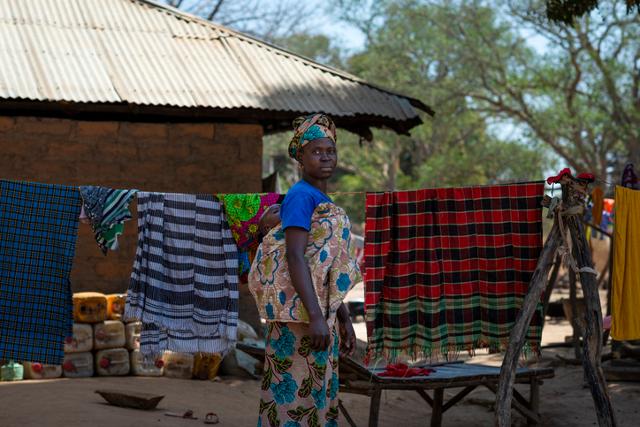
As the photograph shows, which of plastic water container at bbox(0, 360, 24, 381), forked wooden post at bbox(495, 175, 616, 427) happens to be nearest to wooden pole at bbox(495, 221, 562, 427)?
forked wooden post at bbox(495, 175, 616, 427)

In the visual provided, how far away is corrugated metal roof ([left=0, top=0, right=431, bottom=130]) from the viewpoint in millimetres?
8422

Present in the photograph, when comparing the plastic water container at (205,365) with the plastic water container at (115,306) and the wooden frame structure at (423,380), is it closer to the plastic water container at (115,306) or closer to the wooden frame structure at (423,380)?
the plastic water container at (115,306)

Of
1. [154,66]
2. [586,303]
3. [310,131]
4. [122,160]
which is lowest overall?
[586,303]

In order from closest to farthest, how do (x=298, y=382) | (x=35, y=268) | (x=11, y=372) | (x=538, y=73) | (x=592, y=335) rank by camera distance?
(x=298, y=382)
(x=35, y=268)
(x=592, y=335)
(x=11, y=372)
(x=538, y=73)

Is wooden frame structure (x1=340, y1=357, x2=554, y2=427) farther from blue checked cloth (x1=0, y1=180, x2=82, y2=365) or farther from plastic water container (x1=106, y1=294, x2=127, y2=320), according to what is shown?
plastic water container (x1=106, y1=294, x2=127, y2=320)

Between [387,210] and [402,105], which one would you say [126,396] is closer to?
[387,210]

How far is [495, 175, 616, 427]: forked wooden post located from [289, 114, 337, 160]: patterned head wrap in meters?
1.88

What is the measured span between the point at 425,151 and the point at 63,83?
24.6 meters

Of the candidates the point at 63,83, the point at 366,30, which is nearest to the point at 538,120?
the point at 366,30

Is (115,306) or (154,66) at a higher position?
(154,66)

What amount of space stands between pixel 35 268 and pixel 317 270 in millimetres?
1982

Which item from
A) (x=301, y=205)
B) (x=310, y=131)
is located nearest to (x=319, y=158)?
(x=310, y=131)

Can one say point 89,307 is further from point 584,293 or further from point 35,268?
point 584,293

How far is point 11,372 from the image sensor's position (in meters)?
7.88
